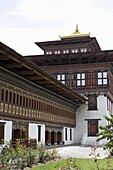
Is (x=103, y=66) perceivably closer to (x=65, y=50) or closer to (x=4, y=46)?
(x=65, y=50)

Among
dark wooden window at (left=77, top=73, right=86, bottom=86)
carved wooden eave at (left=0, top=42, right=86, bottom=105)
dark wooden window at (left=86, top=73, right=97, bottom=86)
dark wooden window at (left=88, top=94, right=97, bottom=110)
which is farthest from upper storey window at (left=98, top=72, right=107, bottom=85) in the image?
carved wooden eave at (left=0, top=42, right=86, bottom=105)

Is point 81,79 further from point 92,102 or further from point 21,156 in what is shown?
point 21,156

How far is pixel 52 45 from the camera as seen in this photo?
4212 cm

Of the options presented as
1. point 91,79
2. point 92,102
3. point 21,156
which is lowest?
point 21,156

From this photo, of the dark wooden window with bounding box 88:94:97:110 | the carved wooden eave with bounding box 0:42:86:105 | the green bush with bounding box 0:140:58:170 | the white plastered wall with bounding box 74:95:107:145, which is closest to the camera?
the green bush with bounding box 0:140:58:170

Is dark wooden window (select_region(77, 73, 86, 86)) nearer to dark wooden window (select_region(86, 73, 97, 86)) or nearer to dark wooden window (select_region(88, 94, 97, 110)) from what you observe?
dark wooden window (select_region(86, 73, 97, 86))

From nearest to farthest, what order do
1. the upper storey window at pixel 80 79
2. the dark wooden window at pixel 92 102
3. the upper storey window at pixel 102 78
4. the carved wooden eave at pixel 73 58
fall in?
the carved wooden eave at pixel 73 58, the upper storey window at pixel 102 78, the dark wooden window at pixel 92 102, the upper storey window at pixel 80 79

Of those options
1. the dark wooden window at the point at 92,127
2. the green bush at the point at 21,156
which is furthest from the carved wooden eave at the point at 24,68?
the dark wooden window at the point at 92,127

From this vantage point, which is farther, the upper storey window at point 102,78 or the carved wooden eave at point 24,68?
the upper storey window at point 102,78

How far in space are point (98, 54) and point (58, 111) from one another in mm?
10616

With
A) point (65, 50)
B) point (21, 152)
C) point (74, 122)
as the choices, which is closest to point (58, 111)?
point (74, 122)

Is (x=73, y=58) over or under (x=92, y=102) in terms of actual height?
over

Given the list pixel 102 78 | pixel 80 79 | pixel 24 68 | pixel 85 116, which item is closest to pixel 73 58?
pixel 80 79

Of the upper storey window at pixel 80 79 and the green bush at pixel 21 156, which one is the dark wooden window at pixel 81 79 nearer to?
the upper storey window at pixel 80 79
